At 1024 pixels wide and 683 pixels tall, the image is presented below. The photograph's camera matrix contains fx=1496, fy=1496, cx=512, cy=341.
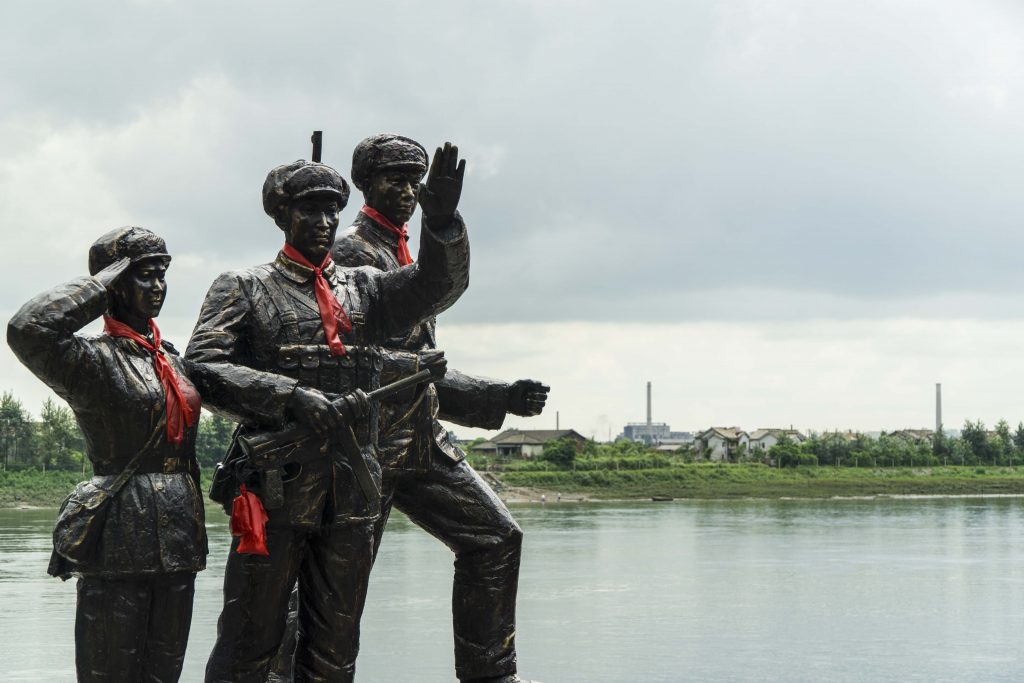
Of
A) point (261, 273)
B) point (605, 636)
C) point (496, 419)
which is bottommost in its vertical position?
point (605, 636)

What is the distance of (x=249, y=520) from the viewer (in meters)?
5.87

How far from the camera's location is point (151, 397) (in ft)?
19.2

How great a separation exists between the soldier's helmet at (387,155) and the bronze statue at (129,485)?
53.3 inches

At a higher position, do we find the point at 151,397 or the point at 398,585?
the point at 151,397

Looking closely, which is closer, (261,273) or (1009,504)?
(261,273)

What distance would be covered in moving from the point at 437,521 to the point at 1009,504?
172 feet

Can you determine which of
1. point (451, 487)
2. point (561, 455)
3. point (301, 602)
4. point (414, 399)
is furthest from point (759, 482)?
point (301, 602)

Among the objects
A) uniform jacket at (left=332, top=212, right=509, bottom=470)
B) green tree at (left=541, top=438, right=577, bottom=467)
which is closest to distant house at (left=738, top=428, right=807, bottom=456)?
green tree at (left=541, top=438, right=577, bottom=467)

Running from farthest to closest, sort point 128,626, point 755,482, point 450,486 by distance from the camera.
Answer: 1. point 755,482
2. point 450,486
3. point 128,626

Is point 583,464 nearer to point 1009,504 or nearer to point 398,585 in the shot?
point 1009,504

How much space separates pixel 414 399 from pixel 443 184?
46.2 inches

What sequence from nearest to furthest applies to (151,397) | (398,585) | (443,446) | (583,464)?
(151,397) < (443,446) < (398,585) < (583,464)

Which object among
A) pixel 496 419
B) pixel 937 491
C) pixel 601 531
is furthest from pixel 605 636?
pixel 937 491

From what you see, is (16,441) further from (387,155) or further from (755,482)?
(387,155)
